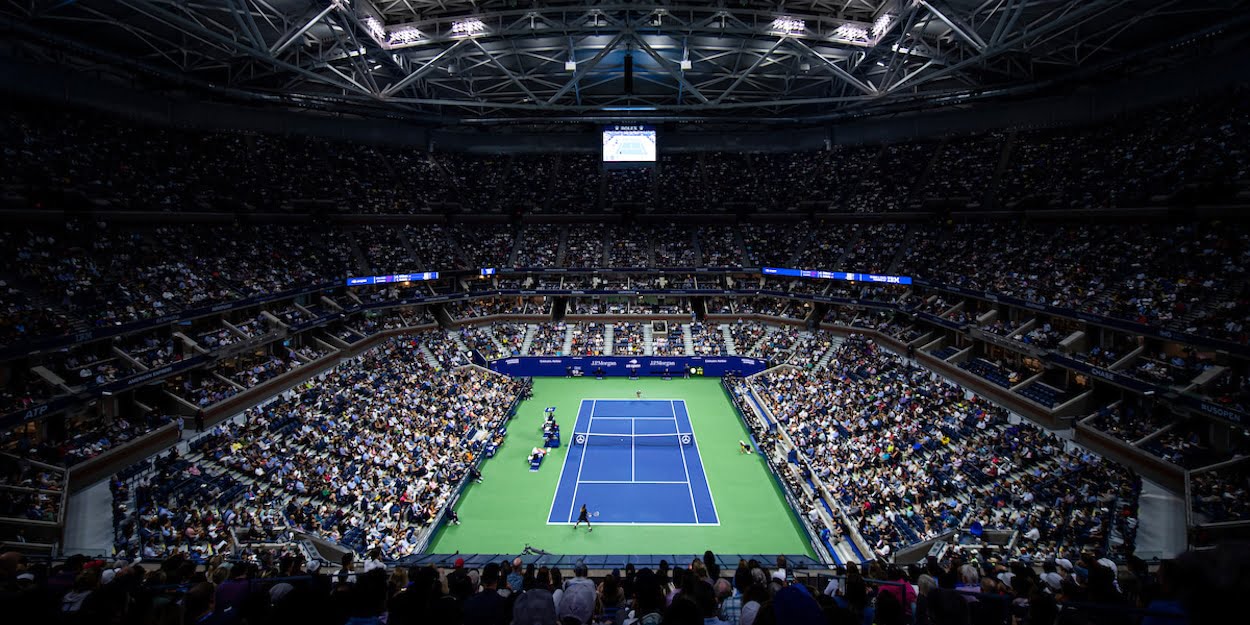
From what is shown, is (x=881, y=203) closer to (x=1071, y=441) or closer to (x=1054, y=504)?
(x=1071, y=441)

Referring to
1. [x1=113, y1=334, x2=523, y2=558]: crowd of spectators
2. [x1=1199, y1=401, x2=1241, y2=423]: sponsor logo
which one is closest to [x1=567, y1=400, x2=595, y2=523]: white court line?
[x1=113, y1=334, x2=523, y2=558]: crowd of spectators

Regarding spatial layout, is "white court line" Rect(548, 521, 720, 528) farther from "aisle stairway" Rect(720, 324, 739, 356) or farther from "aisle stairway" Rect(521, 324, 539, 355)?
"aisle stairway" Rect(521, 324, 539, 355)

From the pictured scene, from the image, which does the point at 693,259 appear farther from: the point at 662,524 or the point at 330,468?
the point at 330,468

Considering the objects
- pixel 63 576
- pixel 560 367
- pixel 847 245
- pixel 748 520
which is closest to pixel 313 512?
pixel 63 576

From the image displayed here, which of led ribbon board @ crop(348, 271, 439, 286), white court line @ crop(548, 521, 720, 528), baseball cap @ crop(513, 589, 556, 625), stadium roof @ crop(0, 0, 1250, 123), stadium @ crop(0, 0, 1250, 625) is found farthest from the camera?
led ribbon board @ crop(348, 271, 439, 286)

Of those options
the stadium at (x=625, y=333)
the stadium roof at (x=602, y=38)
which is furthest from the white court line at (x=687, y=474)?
the stadium roof at (x=602, y=38)
